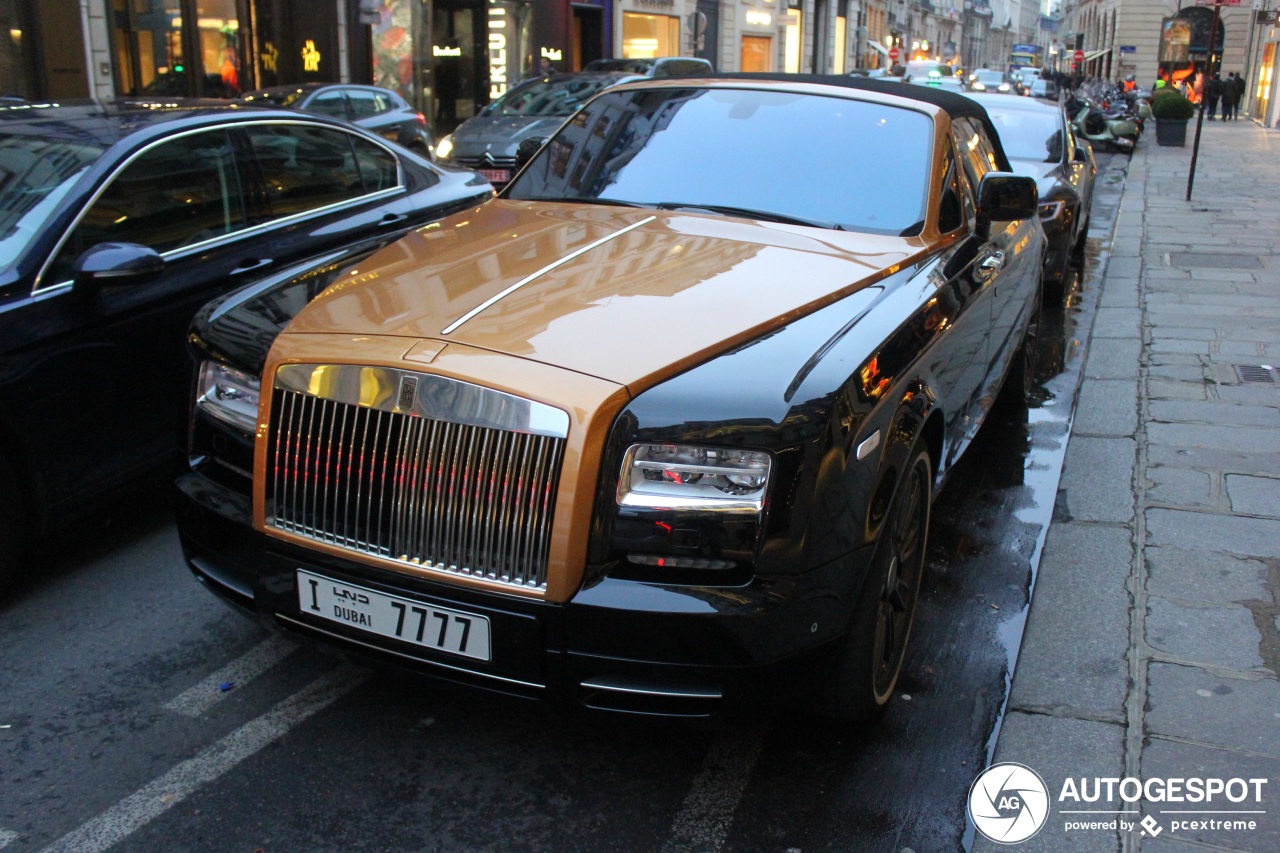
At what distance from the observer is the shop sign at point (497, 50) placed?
2738cm

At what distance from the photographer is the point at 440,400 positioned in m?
2.55

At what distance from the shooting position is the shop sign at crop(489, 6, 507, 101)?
2738cm

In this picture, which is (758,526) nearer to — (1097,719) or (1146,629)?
(1097,719)

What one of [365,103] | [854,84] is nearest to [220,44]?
[365,103]

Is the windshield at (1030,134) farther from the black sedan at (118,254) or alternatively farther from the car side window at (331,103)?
the car side window at (331,103)

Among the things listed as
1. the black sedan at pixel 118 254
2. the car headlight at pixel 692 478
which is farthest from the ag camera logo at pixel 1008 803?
the black sedan at pixel 118 254

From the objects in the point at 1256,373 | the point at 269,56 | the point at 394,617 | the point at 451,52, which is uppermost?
the point at 451,52

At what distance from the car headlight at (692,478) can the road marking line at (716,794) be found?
813 millimetres

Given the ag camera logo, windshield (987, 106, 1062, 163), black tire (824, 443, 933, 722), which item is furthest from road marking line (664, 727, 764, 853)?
windshield (987, 106, 1062, 163)

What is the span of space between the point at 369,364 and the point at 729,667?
3.40 ft

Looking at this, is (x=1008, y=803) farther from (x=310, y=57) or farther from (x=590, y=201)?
(x=310, y=57)

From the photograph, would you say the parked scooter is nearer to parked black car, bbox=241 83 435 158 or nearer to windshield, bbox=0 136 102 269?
parked black car, bbox=241 83 435 158

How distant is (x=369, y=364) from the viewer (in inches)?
104

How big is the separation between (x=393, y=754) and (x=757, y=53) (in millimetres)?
44225
